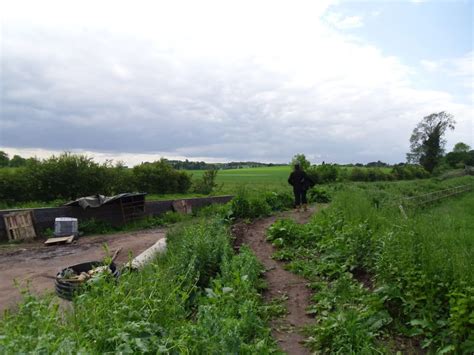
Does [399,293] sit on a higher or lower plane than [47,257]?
higher

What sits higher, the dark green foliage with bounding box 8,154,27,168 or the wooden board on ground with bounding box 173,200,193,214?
the dark green foliage with bounding box 8,154,27,168

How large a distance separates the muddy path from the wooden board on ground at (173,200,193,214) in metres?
9.60

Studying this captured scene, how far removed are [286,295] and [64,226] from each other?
35.9 feet

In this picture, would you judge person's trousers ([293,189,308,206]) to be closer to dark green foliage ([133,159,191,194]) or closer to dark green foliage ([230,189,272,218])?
dark green foliage ([230,189,272,218])

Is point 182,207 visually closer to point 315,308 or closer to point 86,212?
point 86,212

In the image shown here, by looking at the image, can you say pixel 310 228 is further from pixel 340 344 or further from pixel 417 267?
pixel 340 344

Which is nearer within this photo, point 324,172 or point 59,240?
point 59,240

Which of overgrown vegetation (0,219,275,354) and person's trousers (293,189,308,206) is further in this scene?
person's trousers (293,189,308,206)

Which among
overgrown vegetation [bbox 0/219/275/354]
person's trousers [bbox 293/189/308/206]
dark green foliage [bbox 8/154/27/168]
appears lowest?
overgrown vegetation [bbox 0/219/275/354]

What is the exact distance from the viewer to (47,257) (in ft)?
34.0

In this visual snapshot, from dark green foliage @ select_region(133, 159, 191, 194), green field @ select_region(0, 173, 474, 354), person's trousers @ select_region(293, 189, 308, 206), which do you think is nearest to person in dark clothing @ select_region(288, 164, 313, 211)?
person's trousers @ select_region(293, 189, 308, 206)

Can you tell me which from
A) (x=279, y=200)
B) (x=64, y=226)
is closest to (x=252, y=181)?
(x=279, y=200)

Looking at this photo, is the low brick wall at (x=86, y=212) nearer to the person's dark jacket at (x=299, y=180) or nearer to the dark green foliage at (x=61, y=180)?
the dark green foliage at (x=61, y=180)

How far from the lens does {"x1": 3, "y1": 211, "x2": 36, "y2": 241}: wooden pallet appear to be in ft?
40.0
